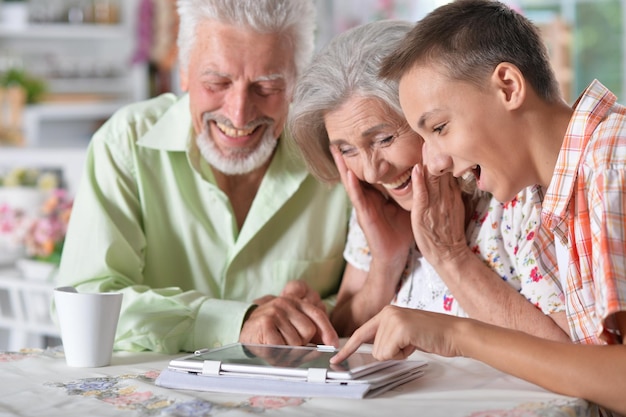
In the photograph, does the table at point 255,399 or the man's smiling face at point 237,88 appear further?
the man's smiling face at point 237,88

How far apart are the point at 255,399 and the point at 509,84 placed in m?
0.58

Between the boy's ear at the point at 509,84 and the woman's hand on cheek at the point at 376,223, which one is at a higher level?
the boy's ear at the point at 509,84

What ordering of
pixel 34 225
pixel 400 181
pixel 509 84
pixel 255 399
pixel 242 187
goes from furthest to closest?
pixel 34 225
pixel 242 187
pixel 400 181
pixel 509 84
pixel 255 399

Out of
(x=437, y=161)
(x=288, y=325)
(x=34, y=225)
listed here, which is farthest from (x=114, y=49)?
(x=437, y=161)

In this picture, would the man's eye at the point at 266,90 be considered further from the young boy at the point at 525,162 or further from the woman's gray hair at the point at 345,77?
the young boy at the point at 525,162

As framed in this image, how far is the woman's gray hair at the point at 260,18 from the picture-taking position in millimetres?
1872

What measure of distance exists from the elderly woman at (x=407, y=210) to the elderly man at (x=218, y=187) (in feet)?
0.54

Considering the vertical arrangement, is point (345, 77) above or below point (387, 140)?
above

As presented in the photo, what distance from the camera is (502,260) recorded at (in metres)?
1.62

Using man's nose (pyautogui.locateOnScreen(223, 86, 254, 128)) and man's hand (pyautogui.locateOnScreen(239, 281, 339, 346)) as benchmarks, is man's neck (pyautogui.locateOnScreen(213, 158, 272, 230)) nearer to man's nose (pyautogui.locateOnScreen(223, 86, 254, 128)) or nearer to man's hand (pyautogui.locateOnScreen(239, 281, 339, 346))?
man's nose (pyautogui.locateOnScreen(223, 86, 254, 128))

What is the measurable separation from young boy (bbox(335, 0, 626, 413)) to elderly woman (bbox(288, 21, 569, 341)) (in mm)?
158

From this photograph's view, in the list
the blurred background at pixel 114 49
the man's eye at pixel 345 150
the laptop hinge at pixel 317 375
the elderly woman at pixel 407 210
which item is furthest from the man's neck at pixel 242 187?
the blurred background at pixel 114 49

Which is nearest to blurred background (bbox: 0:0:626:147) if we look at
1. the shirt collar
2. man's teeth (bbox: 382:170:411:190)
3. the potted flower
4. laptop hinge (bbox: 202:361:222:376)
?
the potted flower

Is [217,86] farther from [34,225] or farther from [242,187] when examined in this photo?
[34,225]
